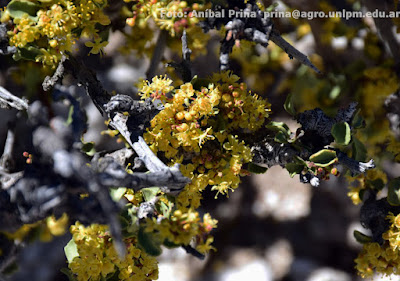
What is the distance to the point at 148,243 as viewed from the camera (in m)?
1.04

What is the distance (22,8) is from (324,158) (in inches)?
38.5

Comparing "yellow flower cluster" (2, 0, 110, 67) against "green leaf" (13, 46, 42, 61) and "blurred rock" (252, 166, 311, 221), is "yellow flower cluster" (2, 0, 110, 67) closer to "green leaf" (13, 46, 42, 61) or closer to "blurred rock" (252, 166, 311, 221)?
"green leaf" (13, 46, 42, 61)

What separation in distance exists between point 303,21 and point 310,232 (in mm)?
1228

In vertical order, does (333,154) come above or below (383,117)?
above

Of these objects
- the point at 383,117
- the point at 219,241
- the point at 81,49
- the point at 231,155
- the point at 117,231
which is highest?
the point at 117,231

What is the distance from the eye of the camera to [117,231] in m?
0.87

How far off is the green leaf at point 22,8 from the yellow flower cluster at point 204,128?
388 mm

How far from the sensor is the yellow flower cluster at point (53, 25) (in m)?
1.22

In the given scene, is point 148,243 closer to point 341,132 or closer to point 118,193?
point 118,193

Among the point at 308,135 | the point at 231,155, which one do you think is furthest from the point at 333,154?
the point at 231,155

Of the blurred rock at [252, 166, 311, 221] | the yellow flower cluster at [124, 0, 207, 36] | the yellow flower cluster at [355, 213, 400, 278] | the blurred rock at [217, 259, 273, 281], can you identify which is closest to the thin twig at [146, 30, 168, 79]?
the yellow flower cluster at [124, 0, 207, 36]

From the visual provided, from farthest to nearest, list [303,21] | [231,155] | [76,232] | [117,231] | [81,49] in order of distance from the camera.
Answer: [303,21], [81,49], [231,155], [76,232], [117,231]

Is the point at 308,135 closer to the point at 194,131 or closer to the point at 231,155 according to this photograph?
the point at 231,155

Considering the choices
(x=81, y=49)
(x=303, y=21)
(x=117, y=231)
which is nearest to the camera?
(x=117, y=231)
